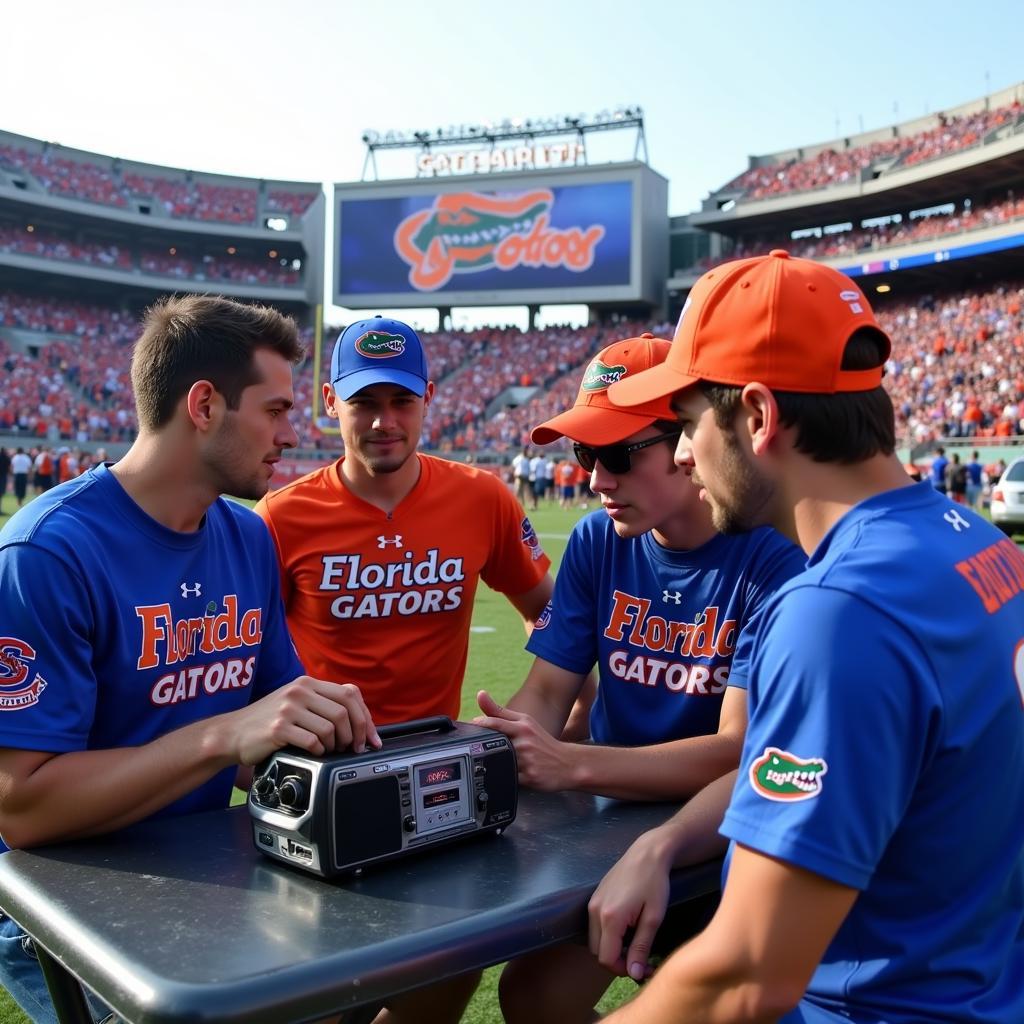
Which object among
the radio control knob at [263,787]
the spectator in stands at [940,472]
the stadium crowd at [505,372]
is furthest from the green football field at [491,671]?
the stadium crowd at [505,372]

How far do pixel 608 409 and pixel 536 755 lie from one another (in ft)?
3.42

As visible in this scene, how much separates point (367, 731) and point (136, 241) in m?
56.9

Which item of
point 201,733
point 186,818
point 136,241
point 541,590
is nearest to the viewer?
point 201,733

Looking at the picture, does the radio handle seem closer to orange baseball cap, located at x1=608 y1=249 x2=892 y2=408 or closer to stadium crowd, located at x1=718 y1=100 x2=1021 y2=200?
orange baseball cap, located at x1=608 y1=249 x2=892 y2=408

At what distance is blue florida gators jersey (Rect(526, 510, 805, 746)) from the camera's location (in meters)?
2.50

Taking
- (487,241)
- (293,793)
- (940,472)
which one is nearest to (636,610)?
(293,793)

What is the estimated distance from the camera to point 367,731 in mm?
1760

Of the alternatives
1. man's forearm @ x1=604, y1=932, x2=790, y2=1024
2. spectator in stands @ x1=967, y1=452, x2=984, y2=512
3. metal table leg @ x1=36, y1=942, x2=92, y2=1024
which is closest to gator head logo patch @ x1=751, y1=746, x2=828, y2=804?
man's forearm @ x1=604, y1=932, x2=790, y2=1024

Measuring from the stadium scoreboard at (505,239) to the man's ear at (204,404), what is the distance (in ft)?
138

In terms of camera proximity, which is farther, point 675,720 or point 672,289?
point 672,289

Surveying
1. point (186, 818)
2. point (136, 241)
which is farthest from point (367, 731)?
point (136, 241)

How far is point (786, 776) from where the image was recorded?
1276mm

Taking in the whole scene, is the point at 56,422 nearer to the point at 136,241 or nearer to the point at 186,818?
the point at 136,241

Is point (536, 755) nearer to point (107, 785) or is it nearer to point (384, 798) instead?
point (384, 798)
